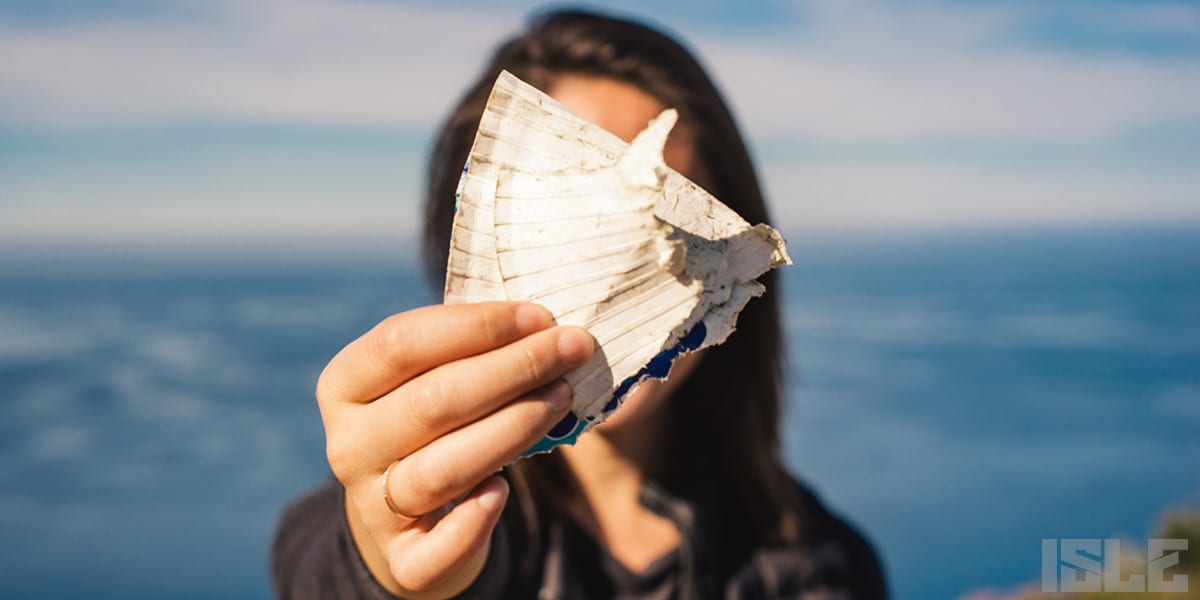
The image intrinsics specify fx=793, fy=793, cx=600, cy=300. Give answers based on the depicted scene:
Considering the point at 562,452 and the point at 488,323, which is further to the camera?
the point at 562,452

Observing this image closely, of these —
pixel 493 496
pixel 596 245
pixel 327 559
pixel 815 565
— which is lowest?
pixel 815 565

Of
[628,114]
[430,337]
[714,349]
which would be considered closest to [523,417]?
[430,337]

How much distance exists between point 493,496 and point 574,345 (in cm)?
26

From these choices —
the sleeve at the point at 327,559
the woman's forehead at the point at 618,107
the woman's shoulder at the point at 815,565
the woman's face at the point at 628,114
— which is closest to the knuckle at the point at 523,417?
the sleeve at the point at 327,559

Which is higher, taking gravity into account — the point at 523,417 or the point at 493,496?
the point at 523,417

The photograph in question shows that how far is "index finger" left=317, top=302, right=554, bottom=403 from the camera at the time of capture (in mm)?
982

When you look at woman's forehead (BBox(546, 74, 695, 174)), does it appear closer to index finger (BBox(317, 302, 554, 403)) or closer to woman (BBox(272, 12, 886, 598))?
woman (BBox(272, 12, 886, 598))

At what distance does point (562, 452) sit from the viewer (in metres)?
2.33

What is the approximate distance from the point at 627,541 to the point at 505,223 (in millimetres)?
1482

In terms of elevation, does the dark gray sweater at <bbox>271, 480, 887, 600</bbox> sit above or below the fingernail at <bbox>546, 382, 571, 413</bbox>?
below

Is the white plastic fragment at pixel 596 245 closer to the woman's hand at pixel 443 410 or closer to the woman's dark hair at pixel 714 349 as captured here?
the woman's hand at pixel 443 410

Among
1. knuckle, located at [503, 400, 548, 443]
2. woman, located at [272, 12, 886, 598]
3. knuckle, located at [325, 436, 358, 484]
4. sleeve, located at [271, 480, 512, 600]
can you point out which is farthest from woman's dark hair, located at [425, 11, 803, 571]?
knuckle, located at [503, 400, 548, 443]

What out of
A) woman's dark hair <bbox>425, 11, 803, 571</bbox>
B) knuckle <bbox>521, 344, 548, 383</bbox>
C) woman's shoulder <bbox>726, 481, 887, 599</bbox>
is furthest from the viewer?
woman's shoulder <bbox>726, 481, 887, 599</bbox>

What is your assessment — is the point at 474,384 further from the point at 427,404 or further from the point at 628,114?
the point at 628,114
